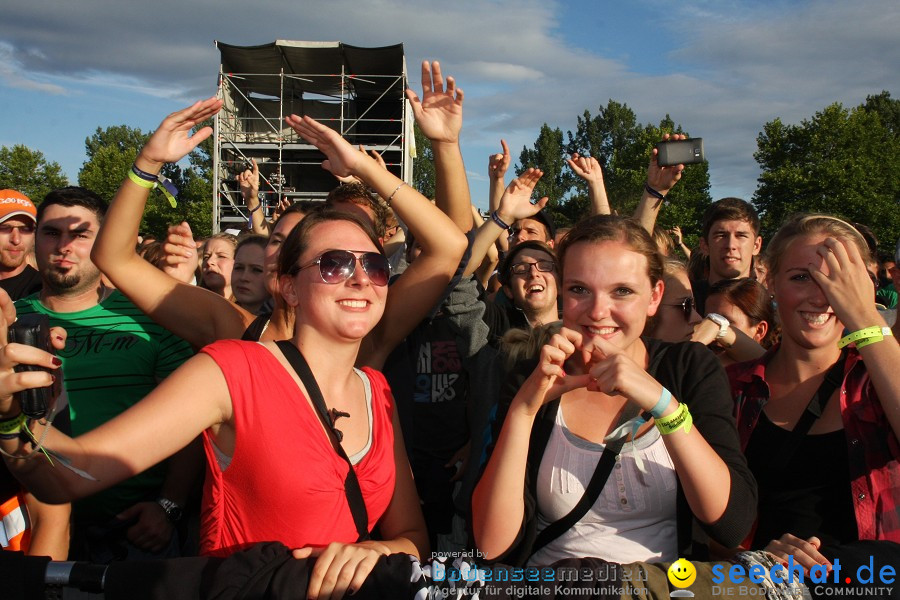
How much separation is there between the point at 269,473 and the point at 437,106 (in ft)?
6.31

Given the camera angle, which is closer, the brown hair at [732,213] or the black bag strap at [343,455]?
the black bag strap at [343,455]

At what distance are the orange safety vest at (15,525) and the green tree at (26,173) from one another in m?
Answer: 53.0

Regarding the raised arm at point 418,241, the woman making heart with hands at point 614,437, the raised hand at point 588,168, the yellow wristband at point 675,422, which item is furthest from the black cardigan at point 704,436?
the raised hand at point 588,168

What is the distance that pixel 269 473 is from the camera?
203cm

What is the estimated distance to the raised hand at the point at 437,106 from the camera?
10.3ft

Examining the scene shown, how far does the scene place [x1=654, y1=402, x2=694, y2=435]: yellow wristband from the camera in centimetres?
201

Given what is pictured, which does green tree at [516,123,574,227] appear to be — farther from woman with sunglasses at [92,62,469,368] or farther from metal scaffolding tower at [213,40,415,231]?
woman with sunglasses at [92,62,469,368]

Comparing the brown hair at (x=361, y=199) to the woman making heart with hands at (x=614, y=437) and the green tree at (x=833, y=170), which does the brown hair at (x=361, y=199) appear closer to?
the woman making heart with hands at (x=614, y=437)

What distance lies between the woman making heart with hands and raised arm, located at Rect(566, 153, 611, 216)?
2.61 m

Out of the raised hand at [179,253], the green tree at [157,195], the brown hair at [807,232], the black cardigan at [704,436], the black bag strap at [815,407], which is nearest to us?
the black cardigan at [704,436]

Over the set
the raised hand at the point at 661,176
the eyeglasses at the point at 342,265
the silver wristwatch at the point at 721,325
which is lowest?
the silver wristwatch at the point at 721,325

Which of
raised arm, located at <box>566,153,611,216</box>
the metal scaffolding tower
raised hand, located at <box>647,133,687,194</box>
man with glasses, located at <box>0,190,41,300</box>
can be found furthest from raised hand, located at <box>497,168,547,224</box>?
the metal scaffolding tower

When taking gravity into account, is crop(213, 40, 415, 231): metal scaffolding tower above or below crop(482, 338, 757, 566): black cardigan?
above

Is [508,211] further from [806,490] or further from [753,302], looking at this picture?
[806,490]
